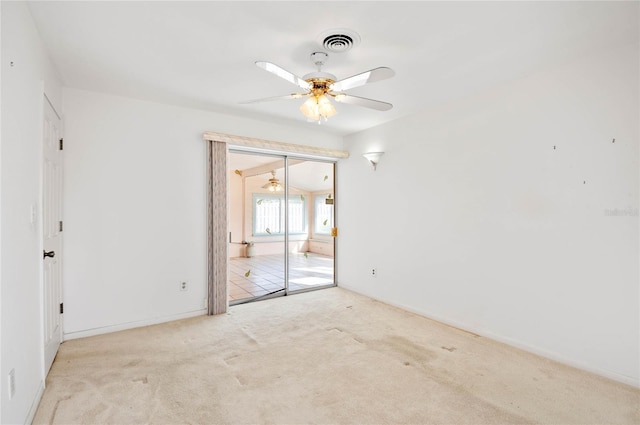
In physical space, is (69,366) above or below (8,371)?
below


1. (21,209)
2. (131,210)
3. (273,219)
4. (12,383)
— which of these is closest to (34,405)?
(12,383)

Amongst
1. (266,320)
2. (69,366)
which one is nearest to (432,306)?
(266,320)

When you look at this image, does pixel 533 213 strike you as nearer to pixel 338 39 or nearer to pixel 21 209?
pixel 338 39

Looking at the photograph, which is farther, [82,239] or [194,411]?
[82,239]

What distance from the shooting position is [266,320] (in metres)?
3.65

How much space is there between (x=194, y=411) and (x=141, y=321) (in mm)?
1865

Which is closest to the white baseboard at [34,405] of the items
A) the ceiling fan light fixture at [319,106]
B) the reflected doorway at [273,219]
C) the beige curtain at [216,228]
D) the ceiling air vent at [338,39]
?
the beige curtain at [216,228]

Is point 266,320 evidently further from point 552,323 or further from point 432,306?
point 552,323

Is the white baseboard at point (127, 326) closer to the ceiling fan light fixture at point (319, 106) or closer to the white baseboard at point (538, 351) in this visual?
the white baseboard at point (538, 351)

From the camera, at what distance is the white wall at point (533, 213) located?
237 centimetres

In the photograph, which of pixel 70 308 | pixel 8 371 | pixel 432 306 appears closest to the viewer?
pixel 8 371

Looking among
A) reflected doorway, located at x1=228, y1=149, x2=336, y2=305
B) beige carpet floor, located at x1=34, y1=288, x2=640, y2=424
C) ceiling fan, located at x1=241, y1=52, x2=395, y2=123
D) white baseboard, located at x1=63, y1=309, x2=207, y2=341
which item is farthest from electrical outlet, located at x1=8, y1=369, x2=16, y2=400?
reflected doorway, located at x1=228, y1=149, x2=336, y2=305

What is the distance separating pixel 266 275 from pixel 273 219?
2.92 ft

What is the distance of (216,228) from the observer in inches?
153
